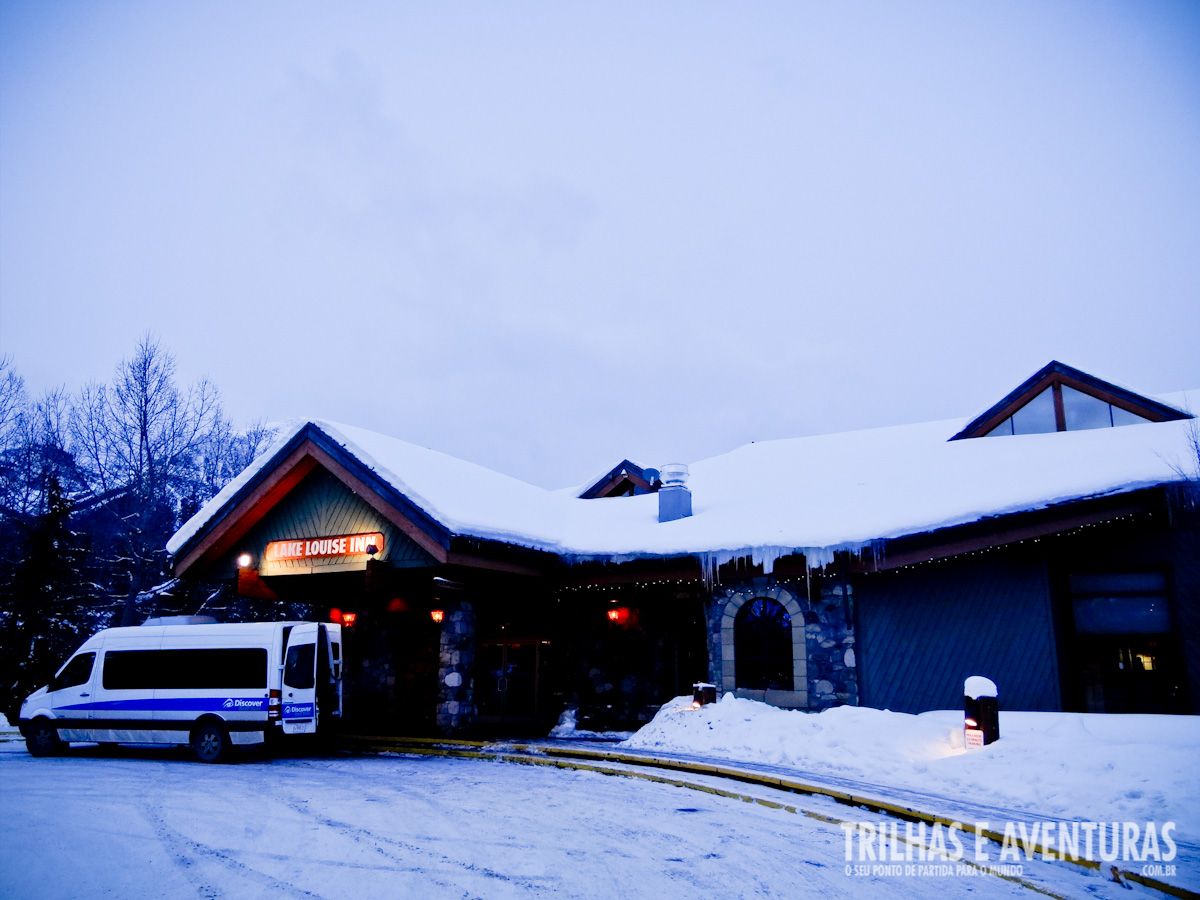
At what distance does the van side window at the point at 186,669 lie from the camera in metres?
12.5

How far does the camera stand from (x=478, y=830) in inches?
292

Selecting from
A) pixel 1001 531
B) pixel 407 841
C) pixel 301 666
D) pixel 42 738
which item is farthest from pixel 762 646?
pixel 42 738

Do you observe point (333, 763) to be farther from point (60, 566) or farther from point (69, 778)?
point (60, 566)

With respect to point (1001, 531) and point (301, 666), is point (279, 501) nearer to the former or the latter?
point (301, 666)

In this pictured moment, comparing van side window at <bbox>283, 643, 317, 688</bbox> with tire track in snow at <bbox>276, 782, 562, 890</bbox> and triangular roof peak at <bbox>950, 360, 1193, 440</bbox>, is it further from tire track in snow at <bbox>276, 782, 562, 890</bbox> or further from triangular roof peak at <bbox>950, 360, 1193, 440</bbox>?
triangular roof peak at <bbox>950, 360, 1193, 440</bbox>

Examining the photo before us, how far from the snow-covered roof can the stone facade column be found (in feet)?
7.34

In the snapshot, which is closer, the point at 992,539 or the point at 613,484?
the point at 992,539

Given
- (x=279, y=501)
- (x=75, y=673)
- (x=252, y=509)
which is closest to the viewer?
(x=75, y=673)

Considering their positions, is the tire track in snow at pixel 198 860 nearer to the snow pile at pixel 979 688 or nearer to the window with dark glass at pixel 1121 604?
the snow pile at pixel 979 688

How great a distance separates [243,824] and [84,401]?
24.3 meters

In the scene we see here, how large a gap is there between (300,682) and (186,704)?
1.91 metres

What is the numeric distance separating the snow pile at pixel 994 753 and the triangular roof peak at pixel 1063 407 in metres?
7.68

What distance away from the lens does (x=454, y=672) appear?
50.8ft

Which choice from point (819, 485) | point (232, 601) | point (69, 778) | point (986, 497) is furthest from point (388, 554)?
point (232, 601)
